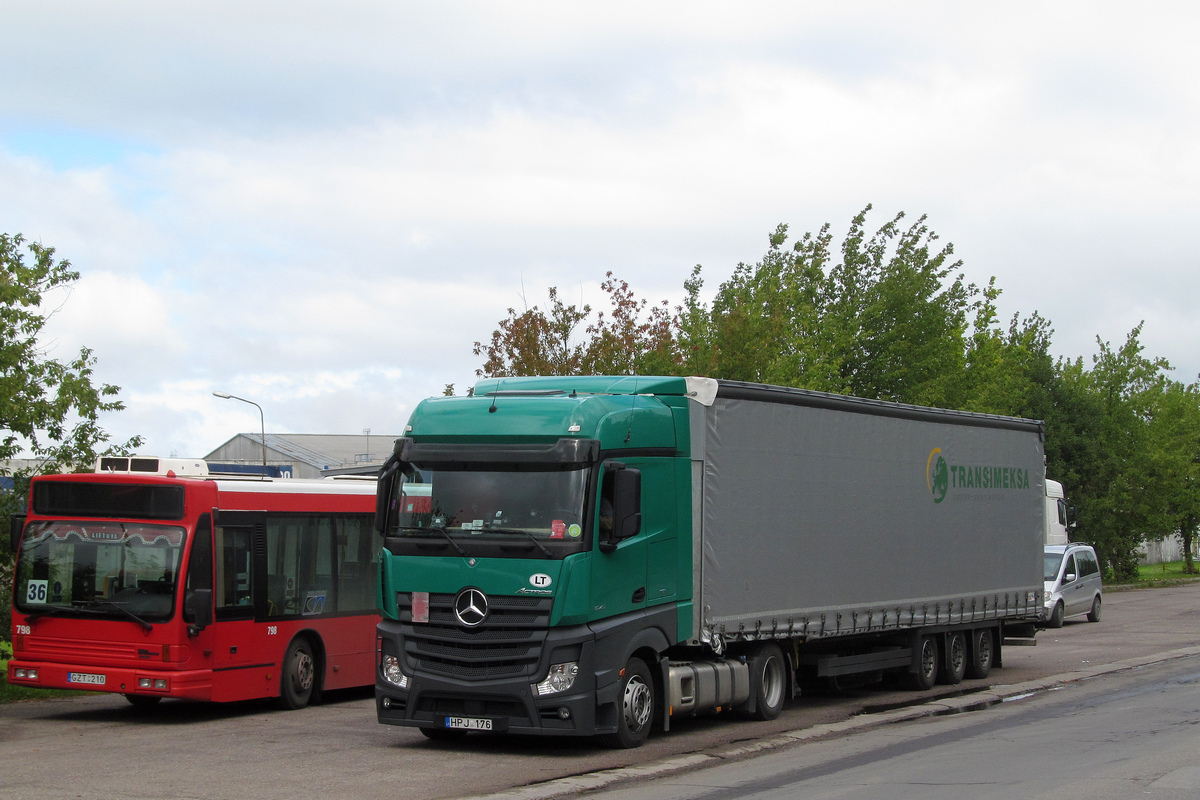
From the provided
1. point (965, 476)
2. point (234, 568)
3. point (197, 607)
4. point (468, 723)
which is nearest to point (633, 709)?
point (468, 723)

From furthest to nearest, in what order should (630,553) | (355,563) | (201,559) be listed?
(355,563)
(201,559)
(630,553)

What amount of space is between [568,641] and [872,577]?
18.4ft

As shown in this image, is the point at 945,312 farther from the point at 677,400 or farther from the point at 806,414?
the point at 677,400

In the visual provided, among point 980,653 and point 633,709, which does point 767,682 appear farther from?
point 980,653

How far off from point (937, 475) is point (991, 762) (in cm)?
636

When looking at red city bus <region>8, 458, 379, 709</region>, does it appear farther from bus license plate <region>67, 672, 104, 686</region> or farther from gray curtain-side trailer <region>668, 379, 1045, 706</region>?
gray curtain-side trailer <region>668, 379, 1045, 706</region>

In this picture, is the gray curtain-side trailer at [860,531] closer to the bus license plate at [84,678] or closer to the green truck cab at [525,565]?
the green truck cab at [525,565]

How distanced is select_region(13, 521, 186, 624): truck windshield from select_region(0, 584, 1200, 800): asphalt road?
131 centimetres

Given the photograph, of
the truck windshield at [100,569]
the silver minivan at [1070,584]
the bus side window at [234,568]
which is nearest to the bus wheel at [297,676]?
the bus side window at [234,568]

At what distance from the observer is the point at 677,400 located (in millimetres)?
12586

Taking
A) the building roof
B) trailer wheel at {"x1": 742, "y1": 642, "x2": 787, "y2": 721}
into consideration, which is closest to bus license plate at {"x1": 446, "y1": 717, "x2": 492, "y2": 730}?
trailer wheel at {"x1": 742, "y1": 642, "x2": 787, "y2": 721}

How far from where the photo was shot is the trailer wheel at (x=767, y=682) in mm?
13672

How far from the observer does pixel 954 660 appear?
17844 mm

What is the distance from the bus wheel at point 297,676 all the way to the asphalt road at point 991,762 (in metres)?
6.02
